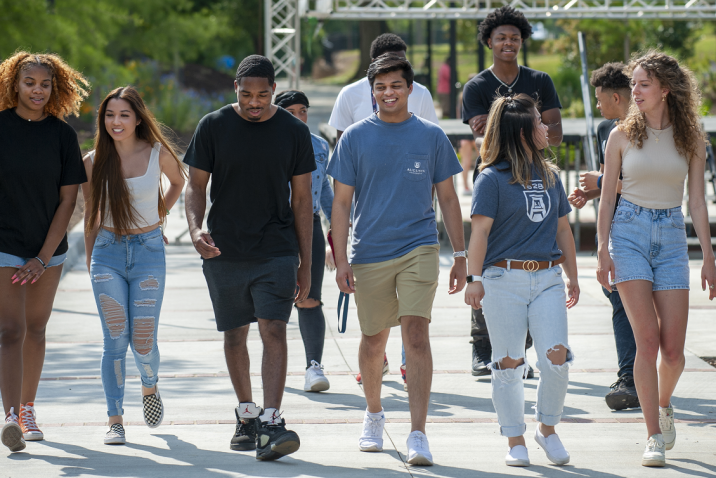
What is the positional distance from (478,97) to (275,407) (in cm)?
267

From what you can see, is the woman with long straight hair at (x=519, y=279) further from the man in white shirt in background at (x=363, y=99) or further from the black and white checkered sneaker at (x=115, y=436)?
the black and white checkered sneaker at (x=115, y=436)

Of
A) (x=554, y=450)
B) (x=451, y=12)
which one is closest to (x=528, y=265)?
(x=554, y=450)

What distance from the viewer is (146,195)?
5004 millimetres

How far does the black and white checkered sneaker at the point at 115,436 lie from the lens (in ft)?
16.0

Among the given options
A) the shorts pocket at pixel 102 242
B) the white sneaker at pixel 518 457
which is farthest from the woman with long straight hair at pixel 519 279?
the shorts pocket at pixel 102 242

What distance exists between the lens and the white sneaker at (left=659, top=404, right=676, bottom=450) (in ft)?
15.1

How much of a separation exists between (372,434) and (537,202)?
1396 millimetres

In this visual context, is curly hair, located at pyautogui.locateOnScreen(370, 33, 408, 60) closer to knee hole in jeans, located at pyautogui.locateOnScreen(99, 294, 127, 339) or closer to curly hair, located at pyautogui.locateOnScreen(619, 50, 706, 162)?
curly hair, located at pyautogui.locateOnScreen(619, 50, 706, 162)

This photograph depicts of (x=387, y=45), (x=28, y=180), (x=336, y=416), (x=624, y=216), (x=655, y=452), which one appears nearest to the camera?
(x=655, y=452)

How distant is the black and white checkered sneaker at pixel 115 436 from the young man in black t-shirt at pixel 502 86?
7.95ft

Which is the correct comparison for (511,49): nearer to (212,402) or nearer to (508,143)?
(508,143)

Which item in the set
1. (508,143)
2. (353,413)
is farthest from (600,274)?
(353,413)

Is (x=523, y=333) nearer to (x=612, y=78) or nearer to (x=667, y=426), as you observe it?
(x=667, y=426)

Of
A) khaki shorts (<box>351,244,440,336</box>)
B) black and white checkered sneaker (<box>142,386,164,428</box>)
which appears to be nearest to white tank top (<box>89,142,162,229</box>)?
black and white checkered sneaker (<box>142,386,164,428</box>)
